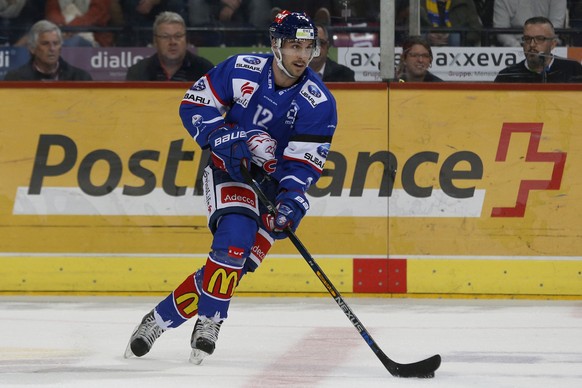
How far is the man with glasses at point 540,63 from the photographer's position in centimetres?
686

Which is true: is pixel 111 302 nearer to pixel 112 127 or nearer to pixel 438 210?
pixel 112 127

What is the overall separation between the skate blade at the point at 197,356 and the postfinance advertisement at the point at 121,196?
6.68 feet

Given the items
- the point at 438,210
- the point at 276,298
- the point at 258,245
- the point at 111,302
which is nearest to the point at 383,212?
the point at 438,210

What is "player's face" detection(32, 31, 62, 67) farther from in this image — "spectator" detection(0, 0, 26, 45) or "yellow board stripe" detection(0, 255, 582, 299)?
"yellow board stripe" detection(0, 255, 582, 299)

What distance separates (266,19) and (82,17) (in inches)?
40.4

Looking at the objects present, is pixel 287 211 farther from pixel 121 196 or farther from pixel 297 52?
pixel 121 196

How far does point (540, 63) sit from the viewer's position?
22.6 feet

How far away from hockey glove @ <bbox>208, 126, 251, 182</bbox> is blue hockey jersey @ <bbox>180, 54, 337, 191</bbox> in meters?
0.08

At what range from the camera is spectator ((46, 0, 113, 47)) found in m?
6.98

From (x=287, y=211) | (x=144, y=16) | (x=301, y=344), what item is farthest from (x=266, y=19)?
(x=287, y=211)

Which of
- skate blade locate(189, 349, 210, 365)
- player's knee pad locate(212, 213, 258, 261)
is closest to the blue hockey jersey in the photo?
player's knee pad locate(212, 213, 258, 261)

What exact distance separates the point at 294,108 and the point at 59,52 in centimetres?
243

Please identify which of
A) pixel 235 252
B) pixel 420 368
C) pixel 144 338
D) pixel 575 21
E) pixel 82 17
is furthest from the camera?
pixel 82 17

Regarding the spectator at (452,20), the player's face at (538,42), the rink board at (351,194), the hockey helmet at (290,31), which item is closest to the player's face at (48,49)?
the rink board at (351,194)
